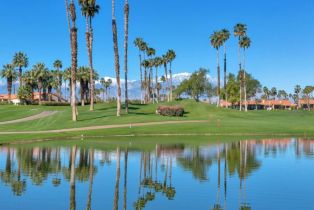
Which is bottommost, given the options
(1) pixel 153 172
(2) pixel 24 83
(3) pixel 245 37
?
(1) pixel 153 172

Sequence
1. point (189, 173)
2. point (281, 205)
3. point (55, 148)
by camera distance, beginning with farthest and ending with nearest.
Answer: point (55, 148) < point (189, 173) < point (281, 205)

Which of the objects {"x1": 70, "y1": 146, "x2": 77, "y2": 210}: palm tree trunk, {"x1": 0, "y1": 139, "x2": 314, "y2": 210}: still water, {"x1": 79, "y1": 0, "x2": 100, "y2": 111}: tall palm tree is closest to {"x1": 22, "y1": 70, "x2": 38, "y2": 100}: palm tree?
{"x1": 79, "y1": 0, "x2": 100, "y2": 111}: tall palm tree

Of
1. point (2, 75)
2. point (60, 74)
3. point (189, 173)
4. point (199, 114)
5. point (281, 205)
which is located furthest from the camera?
point (60, 74)

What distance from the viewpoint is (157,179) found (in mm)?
25969

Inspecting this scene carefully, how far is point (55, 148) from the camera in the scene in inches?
1702

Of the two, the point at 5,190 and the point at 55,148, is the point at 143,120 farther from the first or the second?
the point at 5,190

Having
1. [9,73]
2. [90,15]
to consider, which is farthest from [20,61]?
[90,15]

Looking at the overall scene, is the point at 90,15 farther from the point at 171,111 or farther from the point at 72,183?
the point at 72,183

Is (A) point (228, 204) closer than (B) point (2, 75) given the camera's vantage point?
Yes

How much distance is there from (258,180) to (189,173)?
14.1ft

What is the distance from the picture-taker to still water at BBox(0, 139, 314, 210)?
779 inches

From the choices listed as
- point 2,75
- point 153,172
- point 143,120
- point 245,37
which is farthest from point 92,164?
point 2,75

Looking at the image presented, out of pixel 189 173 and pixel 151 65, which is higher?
pixel 151 65

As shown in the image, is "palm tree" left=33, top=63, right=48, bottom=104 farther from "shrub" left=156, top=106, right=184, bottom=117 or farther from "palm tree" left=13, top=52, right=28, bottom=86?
"shrub" left=156, top=106, right=184, bottom=117
